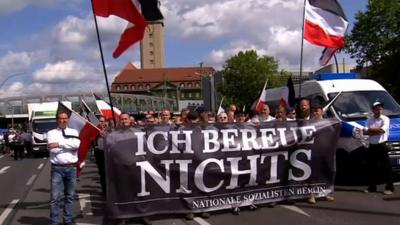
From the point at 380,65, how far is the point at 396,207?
144 feet

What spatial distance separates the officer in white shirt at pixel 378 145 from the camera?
1105 centimetres

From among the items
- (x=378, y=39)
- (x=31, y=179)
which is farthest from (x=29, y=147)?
(x=378, y=39)

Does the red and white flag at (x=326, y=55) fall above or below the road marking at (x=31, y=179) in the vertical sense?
above

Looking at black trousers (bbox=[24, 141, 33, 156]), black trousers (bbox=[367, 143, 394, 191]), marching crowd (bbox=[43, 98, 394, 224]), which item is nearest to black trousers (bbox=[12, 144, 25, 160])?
black trousers (bbox=[24, 141, 33, 156])

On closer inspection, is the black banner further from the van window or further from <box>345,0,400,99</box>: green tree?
<box>345,0,400,99</box>: green tree

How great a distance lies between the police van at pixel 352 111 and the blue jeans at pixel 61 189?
5.77 meters

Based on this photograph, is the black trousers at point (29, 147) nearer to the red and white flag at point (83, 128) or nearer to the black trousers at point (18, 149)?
the black trousers at point (18, 149)

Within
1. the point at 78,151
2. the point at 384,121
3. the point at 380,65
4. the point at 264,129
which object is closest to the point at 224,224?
the point at 264,129

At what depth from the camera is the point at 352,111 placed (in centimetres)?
1358

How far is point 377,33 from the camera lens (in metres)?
53.2

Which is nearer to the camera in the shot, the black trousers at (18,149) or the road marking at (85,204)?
the road marking at (85,204)

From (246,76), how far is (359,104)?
81.9 metres

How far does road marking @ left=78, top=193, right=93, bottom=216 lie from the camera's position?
34.3 ft

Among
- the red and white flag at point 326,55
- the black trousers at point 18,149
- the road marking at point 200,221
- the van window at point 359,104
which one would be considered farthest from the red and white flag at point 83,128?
the black trousers at point 18,149
